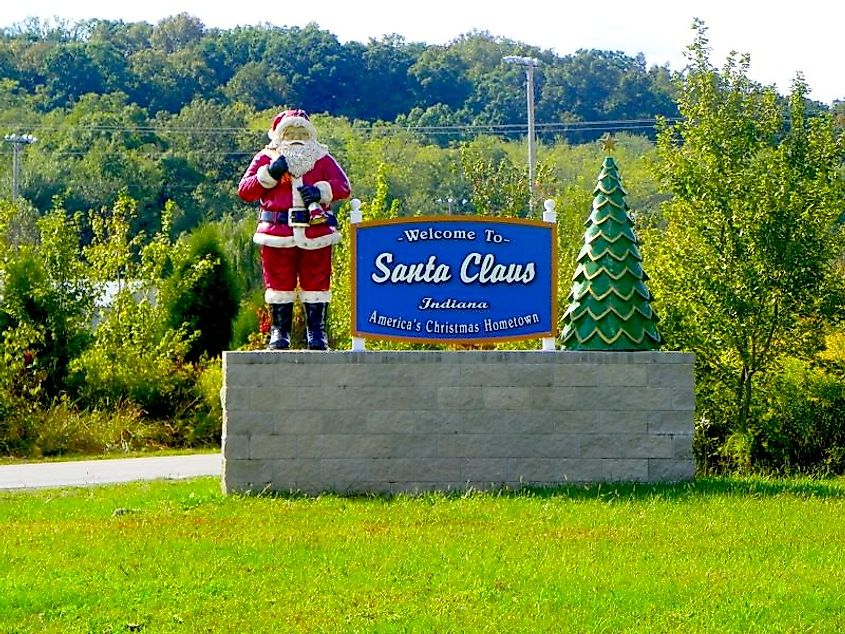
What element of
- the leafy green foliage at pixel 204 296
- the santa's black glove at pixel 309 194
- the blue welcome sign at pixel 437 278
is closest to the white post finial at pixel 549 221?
the blue welcome sign at pixel 437 278

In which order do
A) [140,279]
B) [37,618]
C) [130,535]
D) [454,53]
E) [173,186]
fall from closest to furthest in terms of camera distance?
[37,618] < [130,535] < [140,279] < [173,186] < [454,53]

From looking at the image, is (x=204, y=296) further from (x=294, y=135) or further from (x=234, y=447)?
(x=234, y=447)

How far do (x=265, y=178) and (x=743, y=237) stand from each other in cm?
531

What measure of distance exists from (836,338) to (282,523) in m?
8.11

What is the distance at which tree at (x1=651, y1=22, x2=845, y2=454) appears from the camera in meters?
14.0

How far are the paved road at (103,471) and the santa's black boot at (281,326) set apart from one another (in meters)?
2.03

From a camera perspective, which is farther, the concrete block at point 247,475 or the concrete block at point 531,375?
the concrete block at point 531,375

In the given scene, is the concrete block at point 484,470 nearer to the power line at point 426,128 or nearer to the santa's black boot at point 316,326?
the santa's black boot at point 316,326

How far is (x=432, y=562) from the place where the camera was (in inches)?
336

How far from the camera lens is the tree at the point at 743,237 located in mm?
14023

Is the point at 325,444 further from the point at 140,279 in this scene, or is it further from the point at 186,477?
the point at 140,279

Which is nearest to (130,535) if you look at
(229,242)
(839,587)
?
(839,587)

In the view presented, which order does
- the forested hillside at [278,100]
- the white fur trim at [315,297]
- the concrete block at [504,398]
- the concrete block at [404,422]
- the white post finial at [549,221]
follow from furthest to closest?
the forested hillside at [278,100] < the white fur trim at [315,297] < the white post finial at [549,221] < the concrete block at [504,398] < the concrete block at [404,422]

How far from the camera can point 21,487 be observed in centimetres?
1256
